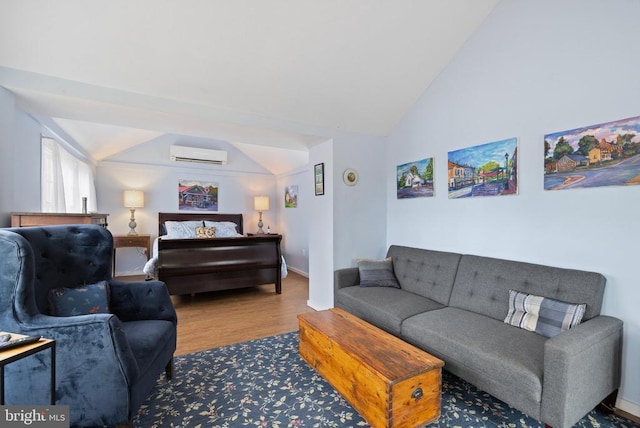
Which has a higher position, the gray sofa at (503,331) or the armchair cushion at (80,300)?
the armchair cushion at (80,300)

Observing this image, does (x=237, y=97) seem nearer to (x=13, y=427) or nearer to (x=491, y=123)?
(x=491, y=123)

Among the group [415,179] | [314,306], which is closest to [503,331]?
[415,179]

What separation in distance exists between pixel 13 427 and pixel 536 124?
3433 mm

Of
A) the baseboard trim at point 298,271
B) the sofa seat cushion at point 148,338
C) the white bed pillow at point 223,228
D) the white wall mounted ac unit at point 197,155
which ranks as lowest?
the baseboard trim at point 298,271

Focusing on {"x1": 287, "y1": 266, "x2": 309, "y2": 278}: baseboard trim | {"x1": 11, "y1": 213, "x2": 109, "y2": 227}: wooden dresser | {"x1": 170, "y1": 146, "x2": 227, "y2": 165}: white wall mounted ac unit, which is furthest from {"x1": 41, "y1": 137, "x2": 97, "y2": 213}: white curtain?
{"x1": 287, "y1": 266, "x2": 309, "y2": 278}: baseboard trim

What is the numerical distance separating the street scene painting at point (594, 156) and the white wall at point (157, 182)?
541 centimetres

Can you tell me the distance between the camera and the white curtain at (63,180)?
3117 millimetres

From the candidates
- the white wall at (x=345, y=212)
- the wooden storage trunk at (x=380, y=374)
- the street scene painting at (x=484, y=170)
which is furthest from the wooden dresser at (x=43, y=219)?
the street scene painting at (x=484, y=170)

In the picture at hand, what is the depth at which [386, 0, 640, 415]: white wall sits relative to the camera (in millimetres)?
1780

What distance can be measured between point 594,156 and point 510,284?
1.02 m

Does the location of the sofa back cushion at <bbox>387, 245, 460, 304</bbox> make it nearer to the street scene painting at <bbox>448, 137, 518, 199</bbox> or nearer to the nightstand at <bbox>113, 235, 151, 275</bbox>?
the street scene painting at <bbox>448, 137, 518, 199</bbox>

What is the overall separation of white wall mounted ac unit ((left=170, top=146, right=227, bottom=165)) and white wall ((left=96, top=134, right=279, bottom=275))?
216 mm

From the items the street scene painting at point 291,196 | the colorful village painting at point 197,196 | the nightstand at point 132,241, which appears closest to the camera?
the nightstand at point 132,241

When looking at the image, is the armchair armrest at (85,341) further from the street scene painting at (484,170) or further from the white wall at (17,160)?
the street scene painting at (484,170)
